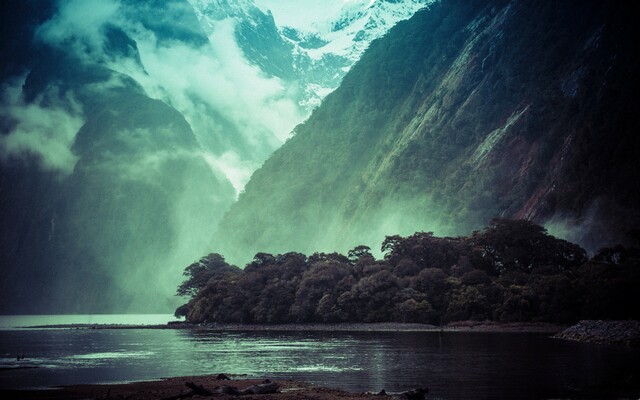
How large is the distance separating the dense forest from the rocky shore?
10.7m

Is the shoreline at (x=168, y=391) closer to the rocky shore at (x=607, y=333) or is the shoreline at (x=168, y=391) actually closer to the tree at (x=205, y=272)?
the rocky shore at (x=607, y=333)

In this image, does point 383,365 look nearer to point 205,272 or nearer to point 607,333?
point 607,333

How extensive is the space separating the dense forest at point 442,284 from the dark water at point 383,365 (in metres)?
27.8

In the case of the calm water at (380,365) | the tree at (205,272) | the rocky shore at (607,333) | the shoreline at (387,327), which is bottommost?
the calm water at (380,365)

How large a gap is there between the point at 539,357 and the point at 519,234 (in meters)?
77.9

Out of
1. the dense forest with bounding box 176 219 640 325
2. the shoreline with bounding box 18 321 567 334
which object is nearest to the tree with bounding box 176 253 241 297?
the dense forest with bounding box 176 219 640 325

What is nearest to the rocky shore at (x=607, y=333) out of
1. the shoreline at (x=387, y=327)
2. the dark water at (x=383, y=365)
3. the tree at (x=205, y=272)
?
the dark water at (x=383, y=365)

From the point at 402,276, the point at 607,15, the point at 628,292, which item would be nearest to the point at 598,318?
the point at 628,292

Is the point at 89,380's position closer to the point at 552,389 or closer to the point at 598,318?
the point at 552,389

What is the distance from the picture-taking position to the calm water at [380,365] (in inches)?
1675

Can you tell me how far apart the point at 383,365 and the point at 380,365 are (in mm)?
277

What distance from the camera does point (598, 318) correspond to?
3738 inches

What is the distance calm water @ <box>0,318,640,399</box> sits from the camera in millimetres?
42556

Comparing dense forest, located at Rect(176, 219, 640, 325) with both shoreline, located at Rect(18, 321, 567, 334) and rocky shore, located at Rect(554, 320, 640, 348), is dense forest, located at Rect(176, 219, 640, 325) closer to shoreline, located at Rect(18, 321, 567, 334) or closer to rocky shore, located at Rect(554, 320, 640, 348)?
shoreline, located at Rect(18, 321, 567, 334)
